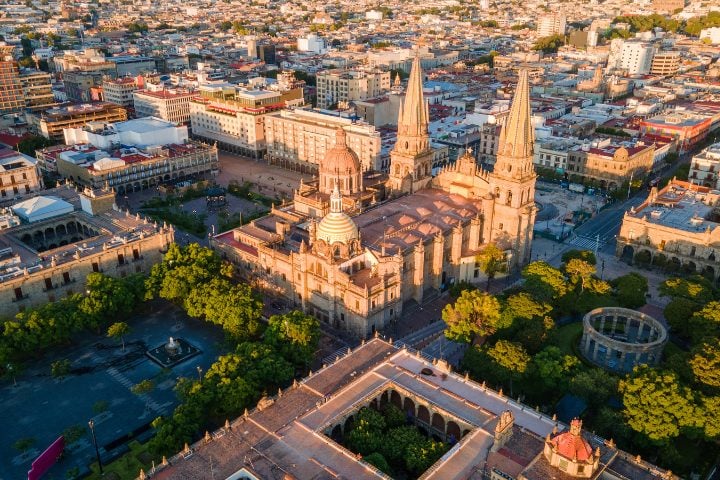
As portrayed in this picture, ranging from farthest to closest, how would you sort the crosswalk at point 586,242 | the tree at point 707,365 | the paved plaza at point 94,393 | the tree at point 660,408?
the crosswalk at point 586,242 < the tree at point 707,365 < the paved plaza at point 94,393 < the tree at point 660,408

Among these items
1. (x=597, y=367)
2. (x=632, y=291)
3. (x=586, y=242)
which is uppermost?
(x=632, y=291)

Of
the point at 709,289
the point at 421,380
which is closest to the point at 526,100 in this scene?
the point at 709,289

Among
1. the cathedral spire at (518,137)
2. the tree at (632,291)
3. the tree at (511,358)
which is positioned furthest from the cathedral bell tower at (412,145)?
the tree at (511,358)

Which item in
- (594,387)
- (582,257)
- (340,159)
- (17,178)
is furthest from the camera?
(17,178)

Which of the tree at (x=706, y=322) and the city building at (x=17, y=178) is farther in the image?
the city building at (x=17, y=178)

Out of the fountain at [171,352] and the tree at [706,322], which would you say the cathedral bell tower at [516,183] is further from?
the fountain at [171,352]

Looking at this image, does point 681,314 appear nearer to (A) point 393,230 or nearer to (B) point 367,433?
(A) point 393,230

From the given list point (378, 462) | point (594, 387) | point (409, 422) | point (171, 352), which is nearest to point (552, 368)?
point (594, 387)

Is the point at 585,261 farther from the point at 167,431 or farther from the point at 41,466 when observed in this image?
the point at 41,466
